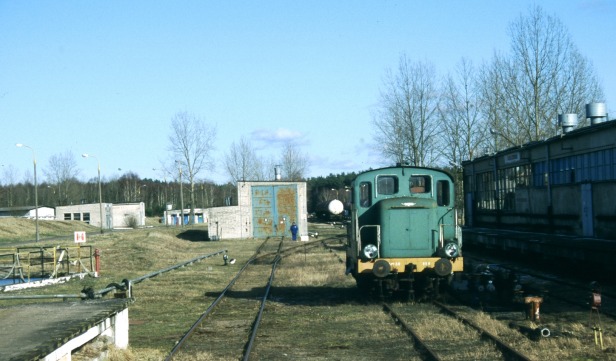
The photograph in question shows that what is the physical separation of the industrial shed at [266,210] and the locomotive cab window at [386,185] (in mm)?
39188

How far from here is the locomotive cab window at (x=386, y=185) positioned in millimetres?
15031

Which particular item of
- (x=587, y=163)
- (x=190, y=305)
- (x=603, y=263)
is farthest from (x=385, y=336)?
(x=587, y=163)

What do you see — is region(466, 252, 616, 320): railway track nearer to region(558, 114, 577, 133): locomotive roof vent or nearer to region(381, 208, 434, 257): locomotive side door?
region(381, 208, 434, 257): locomotive side door

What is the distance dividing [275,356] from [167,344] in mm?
2079

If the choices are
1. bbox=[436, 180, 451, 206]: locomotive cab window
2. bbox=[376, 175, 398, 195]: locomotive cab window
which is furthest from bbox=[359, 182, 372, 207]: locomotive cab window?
bbox=[436, 180, 451, 206]: locomotive cab window

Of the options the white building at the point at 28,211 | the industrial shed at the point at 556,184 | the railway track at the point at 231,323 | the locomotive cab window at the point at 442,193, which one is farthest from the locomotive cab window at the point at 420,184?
the white building at the point at 28,211

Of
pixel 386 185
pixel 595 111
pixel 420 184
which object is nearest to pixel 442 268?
pixel 420 184

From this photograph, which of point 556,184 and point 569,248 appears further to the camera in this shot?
point 556,184

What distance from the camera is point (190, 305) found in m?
16.1

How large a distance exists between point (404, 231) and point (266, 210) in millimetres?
40610

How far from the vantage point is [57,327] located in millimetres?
8617

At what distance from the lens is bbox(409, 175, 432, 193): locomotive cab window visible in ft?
49.4

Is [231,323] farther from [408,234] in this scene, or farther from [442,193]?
[442,193]

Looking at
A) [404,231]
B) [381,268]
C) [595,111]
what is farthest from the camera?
[595,111]
